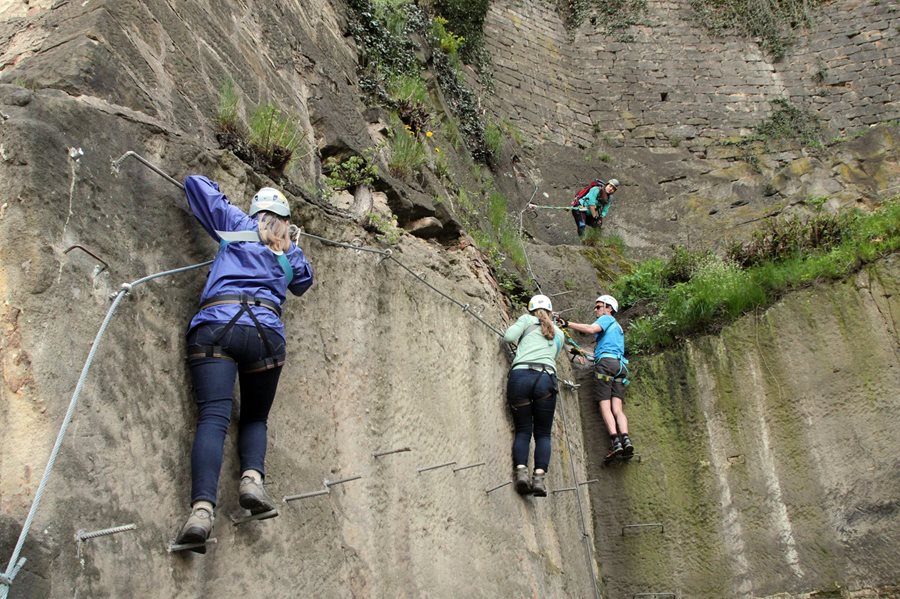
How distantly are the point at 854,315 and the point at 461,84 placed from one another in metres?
6.28

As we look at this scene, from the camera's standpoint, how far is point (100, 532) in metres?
3.45

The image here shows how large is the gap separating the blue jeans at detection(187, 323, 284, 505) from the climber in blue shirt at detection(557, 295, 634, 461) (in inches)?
178

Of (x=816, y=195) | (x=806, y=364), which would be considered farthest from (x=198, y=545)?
(x=816, y=195)

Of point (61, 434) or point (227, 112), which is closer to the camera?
point (61, 434)

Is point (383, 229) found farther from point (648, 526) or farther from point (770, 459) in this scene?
point (770, 459)

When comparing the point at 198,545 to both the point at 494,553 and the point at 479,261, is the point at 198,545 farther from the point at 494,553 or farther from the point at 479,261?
the point at 479,261

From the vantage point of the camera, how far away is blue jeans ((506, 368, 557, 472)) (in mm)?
7062

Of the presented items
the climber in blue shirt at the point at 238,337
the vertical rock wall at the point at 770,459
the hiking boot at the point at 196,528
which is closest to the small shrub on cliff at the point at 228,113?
the climber in blue shirt at the point at 238,337

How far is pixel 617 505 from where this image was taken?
8203 mm

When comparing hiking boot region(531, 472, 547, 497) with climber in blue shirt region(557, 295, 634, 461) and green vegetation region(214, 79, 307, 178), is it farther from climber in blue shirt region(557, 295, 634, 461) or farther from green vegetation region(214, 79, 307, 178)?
green vegetation region(214, 79, 307, 178)

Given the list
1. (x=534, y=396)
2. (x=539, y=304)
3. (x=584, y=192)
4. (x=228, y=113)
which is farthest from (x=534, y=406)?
(x=584, y=192)

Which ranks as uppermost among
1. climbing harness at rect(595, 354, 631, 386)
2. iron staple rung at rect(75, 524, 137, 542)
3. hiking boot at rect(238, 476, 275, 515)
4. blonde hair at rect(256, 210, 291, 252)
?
climbing harness at rect(595, 354, 631, 386)

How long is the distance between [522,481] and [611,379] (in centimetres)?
202

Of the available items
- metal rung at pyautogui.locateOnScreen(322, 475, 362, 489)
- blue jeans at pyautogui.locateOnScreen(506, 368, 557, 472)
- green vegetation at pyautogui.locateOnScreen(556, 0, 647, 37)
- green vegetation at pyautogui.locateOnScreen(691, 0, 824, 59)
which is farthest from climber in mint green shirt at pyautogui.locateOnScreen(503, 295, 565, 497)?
green vegetation at pyautogui.locateOnScreen(691, 0, 824, 59)
